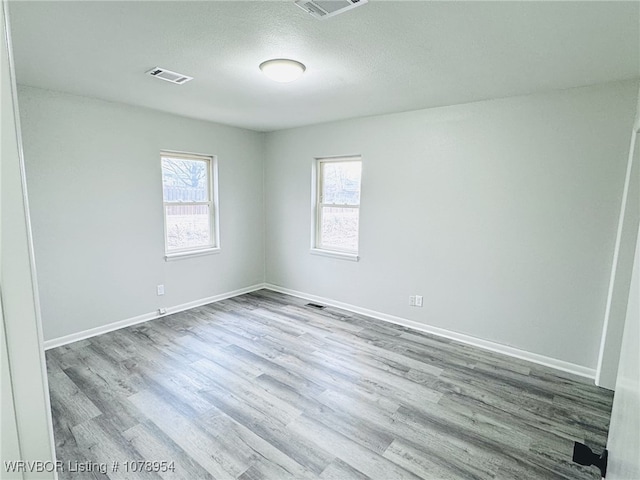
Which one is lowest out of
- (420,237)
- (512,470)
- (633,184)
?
(512,470)

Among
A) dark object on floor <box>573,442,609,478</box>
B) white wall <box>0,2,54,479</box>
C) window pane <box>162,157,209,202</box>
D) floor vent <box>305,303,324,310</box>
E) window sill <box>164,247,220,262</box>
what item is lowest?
floor vent <box>305,303,324,310</box>

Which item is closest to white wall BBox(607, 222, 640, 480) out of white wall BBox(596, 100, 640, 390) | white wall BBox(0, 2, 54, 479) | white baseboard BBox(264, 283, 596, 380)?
white wall BBox(0, 2, 54, 479)

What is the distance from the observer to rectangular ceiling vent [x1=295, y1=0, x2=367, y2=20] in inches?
63.7

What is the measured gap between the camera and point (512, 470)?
1848 millimetres

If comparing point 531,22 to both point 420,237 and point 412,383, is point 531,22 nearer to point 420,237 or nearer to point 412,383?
point 420,237

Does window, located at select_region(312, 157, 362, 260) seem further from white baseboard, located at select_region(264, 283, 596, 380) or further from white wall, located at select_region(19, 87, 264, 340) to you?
white wall, located at select_region(19, 87, 264, 340)

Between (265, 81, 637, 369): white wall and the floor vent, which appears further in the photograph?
the floor vent

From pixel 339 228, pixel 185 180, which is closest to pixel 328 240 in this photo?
pixel 339 228

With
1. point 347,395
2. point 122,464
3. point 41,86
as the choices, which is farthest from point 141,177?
point 347,395

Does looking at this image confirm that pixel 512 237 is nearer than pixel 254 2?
No

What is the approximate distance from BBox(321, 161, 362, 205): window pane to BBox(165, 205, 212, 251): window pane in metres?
1.73

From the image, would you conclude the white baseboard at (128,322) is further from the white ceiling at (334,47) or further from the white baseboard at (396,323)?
the white ceiling at (334,47)

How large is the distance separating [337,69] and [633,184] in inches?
96.7

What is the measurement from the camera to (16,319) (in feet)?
1.84
